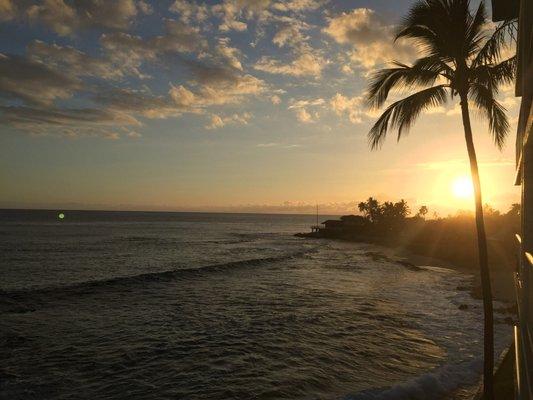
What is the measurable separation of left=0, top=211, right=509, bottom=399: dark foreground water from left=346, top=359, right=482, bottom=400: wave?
0.14ft

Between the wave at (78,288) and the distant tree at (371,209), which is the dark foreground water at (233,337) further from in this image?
the distant tree at (371,209)

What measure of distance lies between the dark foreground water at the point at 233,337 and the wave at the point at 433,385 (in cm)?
4

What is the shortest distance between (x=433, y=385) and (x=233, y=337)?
8308mm

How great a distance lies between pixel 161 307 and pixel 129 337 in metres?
6.04

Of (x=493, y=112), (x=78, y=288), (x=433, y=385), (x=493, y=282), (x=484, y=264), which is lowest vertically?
(x=493, y=282)

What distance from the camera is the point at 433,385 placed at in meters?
12.0

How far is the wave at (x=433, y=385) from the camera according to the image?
37.0 feet

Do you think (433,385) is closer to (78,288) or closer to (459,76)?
(459,76)

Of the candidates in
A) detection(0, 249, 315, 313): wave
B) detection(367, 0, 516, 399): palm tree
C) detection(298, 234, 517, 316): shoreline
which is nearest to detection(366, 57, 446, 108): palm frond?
detection(367, 0, 516, 399): palm tree

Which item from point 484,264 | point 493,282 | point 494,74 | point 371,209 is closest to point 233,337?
point 484,264

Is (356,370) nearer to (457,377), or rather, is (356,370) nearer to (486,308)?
(457,377)

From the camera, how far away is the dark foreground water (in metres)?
12.1

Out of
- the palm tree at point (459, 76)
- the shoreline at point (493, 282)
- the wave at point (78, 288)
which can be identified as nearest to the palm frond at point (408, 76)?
the palm tree at point (459, 76)

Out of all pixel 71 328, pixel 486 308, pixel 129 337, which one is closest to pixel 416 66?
pixel 486 308
